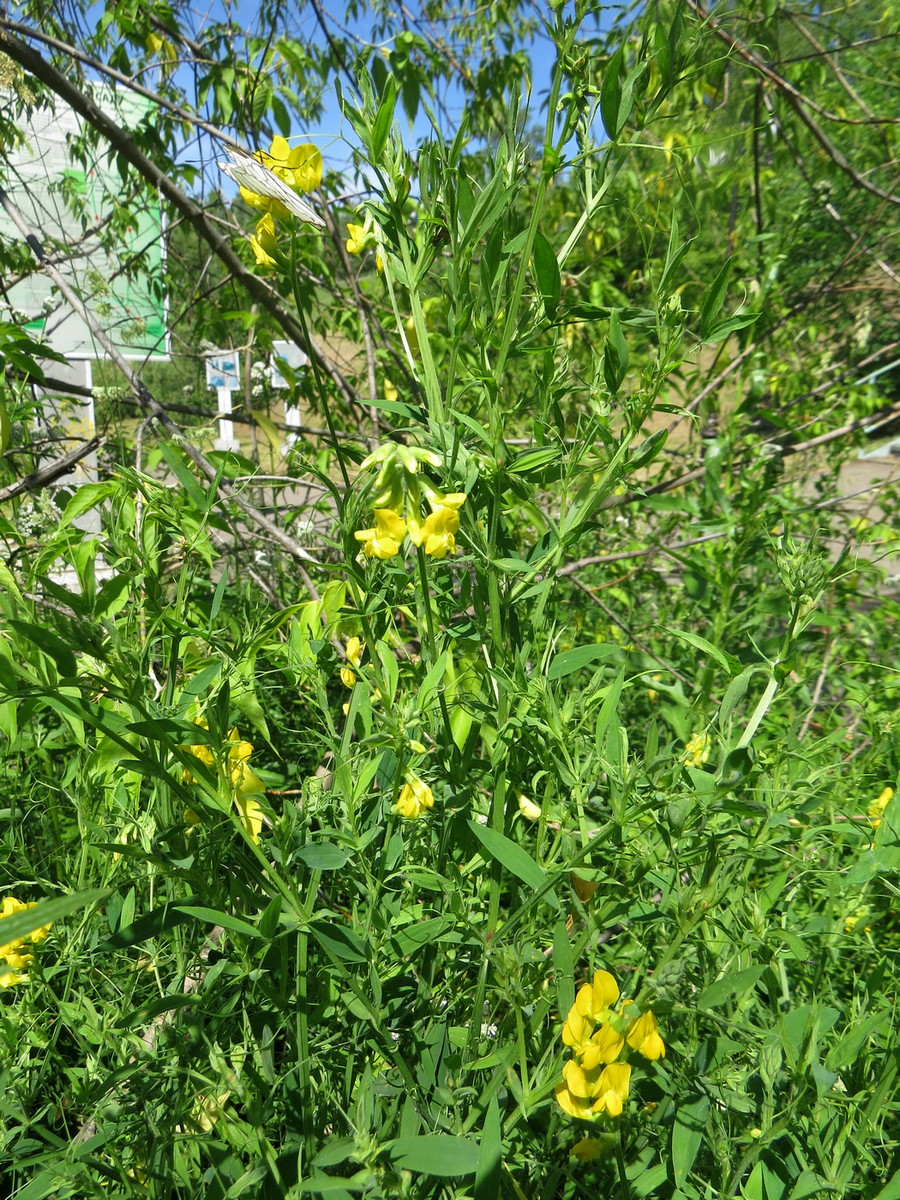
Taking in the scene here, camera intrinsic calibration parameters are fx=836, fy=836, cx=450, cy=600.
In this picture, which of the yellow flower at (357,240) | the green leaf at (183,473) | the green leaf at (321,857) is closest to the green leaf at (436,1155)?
the green leaf at (321,857)

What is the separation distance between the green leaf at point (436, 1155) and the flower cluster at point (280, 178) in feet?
2.50

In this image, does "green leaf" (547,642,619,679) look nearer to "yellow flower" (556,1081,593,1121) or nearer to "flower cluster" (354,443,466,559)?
"flower cluster" (354,443,466,559)

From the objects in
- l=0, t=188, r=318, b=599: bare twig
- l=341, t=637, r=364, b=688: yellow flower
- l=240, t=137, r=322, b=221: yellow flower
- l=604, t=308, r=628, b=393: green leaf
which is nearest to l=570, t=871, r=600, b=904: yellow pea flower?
l=341, t=637, r=364, b=688: yellow flower

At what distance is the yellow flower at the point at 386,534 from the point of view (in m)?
0.66

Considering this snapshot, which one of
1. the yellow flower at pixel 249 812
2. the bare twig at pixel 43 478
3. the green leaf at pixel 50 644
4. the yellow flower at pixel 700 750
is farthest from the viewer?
the bare twig at pixel 43 478

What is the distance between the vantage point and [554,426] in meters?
0.78

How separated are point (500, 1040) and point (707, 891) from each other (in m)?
0.25

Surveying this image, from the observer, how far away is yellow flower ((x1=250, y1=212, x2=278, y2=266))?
777mm

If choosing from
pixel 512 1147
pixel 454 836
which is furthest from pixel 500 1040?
pixel 454 836

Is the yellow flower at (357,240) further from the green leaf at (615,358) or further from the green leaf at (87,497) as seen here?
the green leaf at (87,497)

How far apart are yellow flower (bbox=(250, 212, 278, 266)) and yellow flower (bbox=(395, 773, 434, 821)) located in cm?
50

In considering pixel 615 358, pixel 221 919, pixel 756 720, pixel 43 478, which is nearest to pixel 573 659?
pixel 756 720

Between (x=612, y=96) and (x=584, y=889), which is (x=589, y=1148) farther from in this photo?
(x=612, y=96)

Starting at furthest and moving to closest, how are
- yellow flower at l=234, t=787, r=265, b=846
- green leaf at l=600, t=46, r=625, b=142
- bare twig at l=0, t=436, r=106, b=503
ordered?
bare twig at l=0, t=436, r=106, b=503 < yellow flower at l=234, t=787, r=265, b=846 < green leaf at l=600, t=46, r=625, b=142
